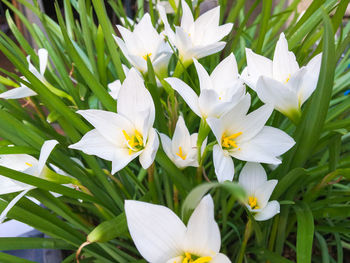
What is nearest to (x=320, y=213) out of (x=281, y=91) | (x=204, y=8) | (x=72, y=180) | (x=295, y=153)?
(x=295, y=153)

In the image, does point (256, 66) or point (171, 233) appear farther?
point (256, 66)

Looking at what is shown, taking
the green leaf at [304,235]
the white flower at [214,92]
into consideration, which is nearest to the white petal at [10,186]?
the white flower at [214,92]

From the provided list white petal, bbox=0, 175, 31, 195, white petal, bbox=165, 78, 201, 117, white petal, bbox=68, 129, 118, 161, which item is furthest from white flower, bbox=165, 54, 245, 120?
white petal, bbox=0, 175, 31, 195

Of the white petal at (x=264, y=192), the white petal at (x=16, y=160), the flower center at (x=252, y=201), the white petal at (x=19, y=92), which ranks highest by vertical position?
the white petal at (x=19, y=92)

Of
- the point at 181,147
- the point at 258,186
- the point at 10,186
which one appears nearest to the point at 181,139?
the point at 181,147

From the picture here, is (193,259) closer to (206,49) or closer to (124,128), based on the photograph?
(124,128)

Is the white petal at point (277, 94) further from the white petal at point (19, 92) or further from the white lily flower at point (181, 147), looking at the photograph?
the white petal at point (19, 92)

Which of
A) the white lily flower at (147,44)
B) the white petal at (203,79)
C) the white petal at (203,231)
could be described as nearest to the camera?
the white petal at (203,231)
